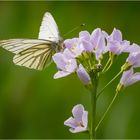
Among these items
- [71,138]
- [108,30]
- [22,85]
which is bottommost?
[71,138]

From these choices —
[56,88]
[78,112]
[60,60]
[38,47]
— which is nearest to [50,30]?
[38,47]

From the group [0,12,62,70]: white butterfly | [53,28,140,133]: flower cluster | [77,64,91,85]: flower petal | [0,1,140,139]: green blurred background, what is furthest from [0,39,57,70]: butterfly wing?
[0,1,140,139]: green blurred background

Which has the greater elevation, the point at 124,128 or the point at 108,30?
the point at 108,30

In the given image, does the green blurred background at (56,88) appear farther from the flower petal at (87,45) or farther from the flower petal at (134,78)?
the flower petal at (87,45)

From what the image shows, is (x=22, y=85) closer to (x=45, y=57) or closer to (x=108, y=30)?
(x=108, y=30)

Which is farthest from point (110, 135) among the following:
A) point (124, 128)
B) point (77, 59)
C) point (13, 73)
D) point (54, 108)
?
point (77, 59)

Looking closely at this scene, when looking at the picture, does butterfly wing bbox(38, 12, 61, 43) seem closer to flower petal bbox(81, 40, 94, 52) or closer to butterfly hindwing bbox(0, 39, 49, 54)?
butterfly hindwing bbox(0, 39, 49, 54)

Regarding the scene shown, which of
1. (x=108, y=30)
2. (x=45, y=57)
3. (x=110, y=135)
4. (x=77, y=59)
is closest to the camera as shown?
(x=77, y=59)

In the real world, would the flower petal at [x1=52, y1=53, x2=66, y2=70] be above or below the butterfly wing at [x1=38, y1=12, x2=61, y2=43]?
below
